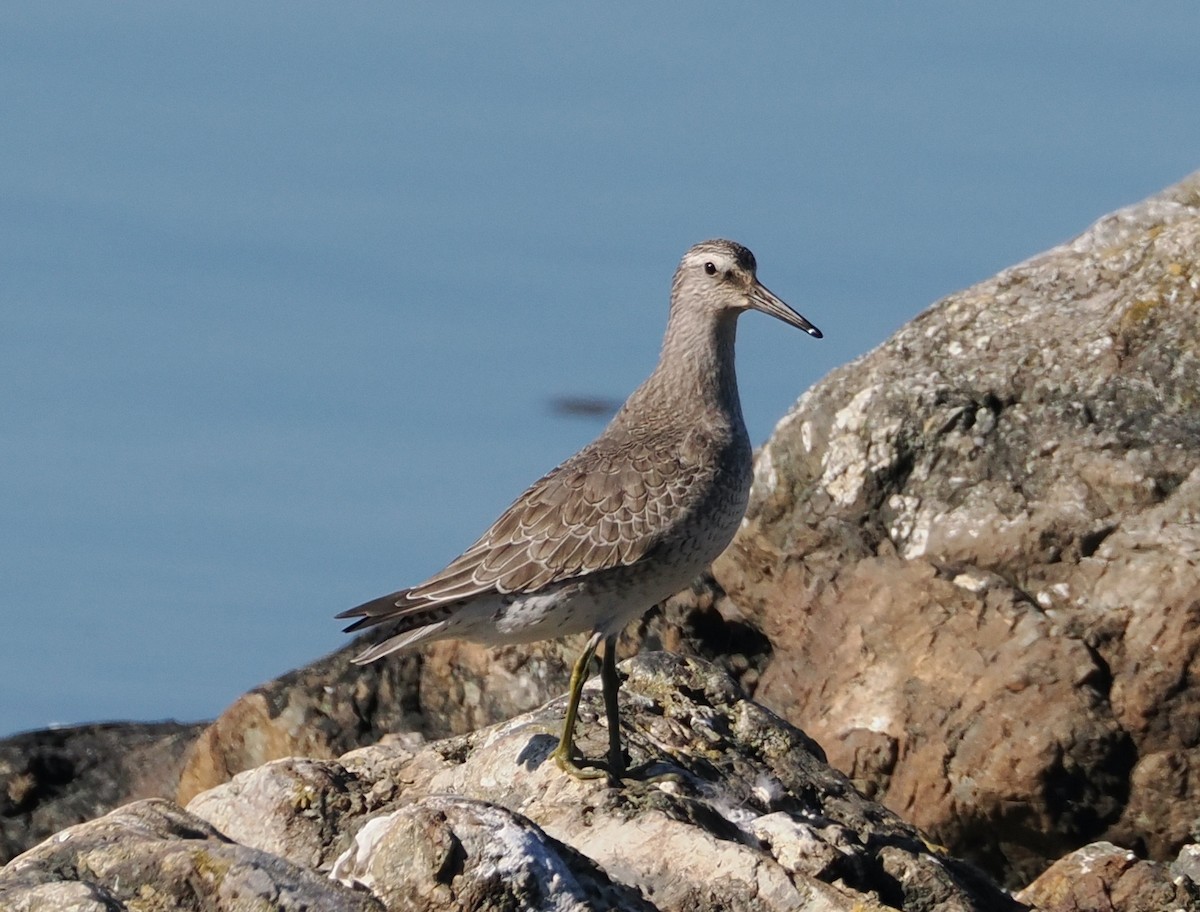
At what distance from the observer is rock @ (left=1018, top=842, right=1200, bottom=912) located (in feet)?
24.3

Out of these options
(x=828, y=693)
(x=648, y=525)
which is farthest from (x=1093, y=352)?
(x=648, y=525)

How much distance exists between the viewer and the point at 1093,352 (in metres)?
10.0

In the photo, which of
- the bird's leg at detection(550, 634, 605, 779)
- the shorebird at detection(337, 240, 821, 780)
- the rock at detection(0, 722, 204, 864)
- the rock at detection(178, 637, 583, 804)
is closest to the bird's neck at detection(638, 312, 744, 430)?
the shorebird at detection(337, 240, 821, 780)

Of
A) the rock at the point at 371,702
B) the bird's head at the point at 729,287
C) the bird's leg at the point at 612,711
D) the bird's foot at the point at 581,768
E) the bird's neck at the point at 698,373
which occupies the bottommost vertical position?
the bird's foot at the point at 581,768

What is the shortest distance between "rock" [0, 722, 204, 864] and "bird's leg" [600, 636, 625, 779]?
3711mm

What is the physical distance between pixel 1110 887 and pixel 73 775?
5.84 meters

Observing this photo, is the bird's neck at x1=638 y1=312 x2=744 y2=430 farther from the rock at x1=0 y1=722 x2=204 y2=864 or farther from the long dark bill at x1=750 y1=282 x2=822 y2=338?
the rock at x1=0 y1=722 x2=204 y2=864

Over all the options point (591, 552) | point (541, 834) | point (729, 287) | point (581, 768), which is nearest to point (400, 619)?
point (591, 552)

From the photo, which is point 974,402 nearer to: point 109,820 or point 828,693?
point 828,693

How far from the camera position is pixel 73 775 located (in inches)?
439

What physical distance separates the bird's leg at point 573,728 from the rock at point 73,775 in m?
3.56

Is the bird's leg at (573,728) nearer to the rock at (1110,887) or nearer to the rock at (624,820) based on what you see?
the rock at (624,820)

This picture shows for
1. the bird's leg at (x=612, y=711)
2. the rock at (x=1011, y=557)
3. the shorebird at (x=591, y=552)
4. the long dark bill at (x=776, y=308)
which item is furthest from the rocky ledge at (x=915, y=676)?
the long dark bill at (x=776, y=308)

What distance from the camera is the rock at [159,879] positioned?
17.1 ft
